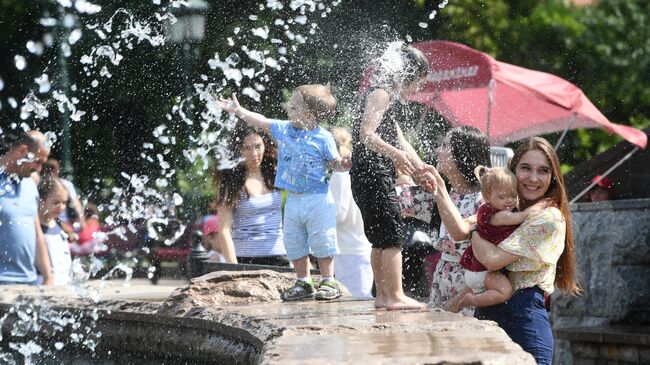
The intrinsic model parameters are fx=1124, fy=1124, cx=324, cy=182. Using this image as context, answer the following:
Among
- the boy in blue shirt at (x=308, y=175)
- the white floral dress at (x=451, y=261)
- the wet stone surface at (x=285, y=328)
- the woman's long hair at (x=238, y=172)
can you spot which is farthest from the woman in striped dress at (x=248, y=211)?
the white floral dress at (x=451, y=261)

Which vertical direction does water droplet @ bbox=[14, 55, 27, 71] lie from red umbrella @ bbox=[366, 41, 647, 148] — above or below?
above

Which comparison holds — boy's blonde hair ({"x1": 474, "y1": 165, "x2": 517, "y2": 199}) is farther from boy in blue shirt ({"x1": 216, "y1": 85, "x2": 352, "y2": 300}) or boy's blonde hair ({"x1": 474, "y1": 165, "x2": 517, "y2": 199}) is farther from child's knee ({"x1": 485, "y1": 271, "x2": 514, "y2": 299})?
boy in blue shirt ({"x1": 216, "y1": 85, "x2": 352, "y2": 300})

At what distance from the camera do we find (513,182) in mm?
4594

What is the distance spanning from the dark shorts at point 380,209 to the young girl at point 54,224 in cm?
396

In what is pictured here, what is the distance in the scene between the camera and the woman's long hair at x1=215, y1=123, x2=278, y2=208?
7535 millimetres

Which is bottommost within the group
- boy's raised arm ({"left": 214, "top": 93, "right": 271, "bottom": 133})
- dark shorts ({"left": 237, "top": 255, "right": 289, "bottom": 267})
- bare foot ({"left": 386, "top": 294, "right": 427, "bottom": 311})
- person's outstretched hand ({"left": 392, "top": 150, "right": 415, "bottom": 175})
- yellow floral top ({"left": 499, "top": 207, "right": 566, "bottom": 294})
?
bare foot ({"left": 386, "top": 294, "right": 427, "bottom": 311})

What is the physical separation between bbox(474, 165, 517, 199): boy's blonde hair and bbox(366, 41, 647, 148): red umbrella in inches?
249

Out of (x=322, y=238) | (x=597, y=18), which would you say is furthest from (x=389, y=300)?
(x=597, y=18)

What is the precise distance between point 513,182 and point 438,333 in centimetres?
133

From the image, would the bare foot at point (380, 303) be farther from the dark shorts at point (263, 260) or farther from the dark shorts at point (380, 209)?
the dark shorts at point (263, 260)

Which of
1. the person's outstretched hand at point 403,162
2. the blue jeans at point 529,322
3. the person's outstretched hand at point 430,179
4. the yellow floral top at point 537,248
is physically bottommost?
the blue jeans at point 529,322

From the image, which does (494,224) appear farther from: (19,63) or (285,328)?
(19,63)

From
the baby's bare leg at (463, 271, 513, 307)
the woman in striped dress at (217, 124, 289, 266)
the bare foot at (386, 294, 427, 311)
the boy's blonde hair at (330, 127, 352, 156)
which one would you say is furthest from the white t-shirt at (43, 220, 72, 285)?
the baby's bare leg at (463, 271, 513, 307)

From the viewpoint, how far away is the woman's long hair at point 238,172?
24.7 feet
